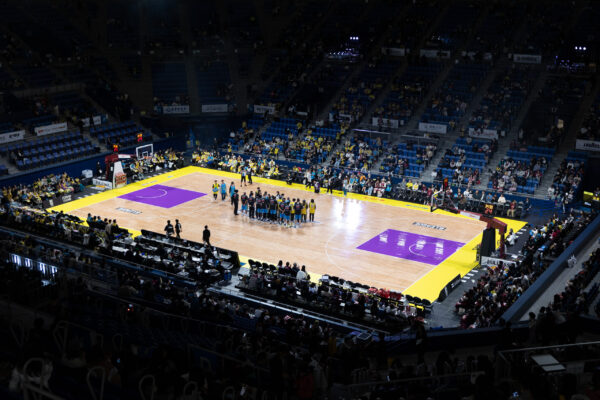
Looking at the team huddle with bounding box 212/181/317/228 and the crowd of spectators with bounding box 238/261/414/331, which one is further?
the team huddle with bounding box 212/181/317/228

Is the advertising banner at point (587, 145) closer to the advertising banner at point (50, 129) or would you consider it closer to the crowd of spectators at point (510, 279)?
the crowd of spectators at point (510, 279)

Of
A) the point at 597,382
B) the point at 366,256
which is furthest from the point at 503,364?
the point at 366,256

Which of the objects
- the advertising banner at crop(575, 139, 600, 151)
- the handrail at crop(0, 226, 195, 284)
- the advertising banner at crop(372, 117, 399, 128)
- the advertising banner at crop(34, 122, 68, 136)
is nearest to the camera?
the handrail at crop(0, 226, 195, 284)

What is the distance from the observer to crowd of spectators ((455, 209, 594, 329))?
22.3m

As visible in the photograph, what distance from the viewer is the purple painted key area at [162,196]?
39.6 meters

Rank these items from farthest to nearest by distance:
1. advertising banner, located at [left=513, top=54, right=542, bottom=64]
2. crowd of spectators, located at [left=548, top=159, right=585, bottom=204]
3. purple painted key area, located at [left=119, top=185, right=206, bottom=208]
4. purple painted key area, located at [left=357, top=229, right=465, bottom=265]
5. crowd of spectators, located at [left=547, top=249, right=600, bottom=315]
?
advertising banner, located at [left=513, top=54, right=542, bottom=64]
purple painted key area, located at [left=119, top=185, right=206, bottom=208]
crowd of spectators, located at [left=548, top=159, right=585, bottom=204]
purple painted key area, located at [left=357, top=229, right=465, bottom=265]
crowd of spectators, located at [left=547, top=249, right=600, bottom=315]

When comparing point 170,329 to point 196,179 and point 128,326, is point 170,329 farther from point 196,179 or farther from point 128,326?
point 196,179

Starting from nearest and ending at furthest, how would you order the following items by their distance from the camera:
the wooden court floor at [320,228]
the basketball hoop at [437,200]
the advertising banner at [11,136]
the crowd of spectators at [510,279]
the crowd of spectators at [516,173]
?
the crowd of spectators at [510,279], the wooden court floor at [320,228], the basketball hoop at [437,200], the crowd of spectators at [516,173], the advertising banner at [11,136]

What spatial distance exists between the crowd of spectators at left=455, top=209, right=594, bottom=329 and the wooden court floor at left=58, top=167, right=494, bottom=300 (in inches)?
129

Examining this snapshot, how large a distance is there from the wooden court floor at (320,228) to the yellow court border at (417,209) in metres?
0.21

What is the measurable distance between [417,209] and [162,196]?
608 inches

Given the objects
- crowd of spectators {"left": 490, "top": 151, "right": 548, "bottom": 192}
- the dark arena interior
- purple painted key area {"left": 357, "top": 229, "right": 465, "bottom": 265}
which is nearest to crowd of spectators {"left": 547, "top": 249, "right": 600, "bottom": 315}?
the dark arena interior

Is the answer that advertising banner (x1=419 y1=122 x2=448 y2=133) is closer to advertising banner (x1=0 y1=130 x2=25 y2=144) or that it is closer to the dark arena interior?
the dark arena interior

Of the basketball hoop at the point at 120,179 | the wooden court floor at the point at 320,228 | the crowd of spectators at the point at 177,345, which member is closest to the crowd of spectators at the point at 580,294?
the crowd of spectators at the point at 177,345
